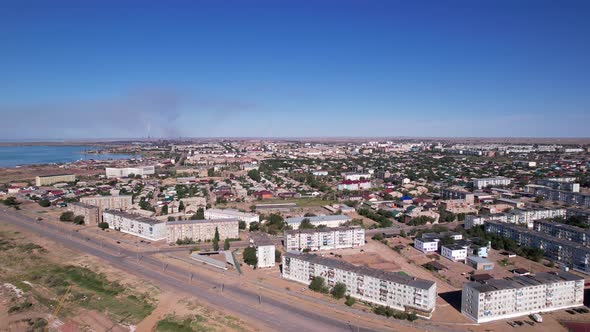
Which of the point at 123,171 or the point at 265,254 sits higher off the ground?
the point at 123,171

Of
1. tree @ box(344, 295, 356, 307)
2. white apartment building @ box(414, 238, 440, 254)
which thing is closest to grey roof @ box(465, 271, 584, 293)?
tree @ box(344, 295, 356, 307)

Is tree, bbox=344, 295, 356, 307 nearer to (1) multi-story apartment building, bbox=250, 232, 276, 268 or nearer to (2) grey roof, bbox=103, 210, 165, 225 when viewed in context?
(1) multi-story apartment building, bbox=250, 232, 276, 268

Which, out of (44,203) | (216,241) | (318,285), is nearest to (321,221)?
(216,241)

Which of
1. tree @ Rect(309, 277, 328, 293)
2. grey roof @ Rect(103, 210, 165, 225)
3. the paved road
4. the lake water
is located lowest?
the paved road

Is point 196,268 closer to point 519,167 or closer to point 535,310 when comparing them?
point 535,310

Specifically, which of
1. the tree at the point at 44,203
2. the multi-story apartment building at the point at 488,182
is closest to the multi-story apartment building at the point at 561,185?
the multi-story apartment building at the point at 488,182

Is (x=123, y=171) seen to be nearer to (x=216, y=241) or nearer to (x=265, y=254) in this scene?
(x=216, y=241)

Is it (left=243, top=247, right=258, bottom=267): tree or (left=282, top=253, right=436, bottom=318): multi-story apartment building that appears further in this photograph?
(left=243, top=247, right=258, bottom=267): tree
